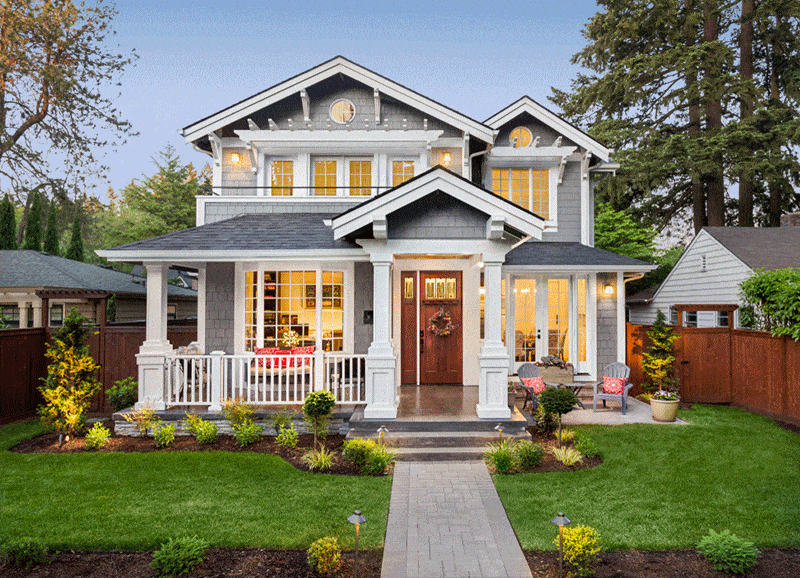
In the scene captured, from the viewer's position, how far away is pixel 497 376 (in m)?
7.47

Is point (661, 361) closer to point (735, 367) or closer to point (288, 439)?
point (735, 367)

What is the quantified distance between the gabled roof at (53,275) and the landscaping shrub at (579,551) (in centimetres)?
1495

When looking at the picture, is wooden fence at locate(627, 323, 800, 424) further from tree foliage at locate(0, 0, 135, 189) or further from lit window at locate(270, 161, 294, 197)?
tree foliage at locate(0, 0, 135, 189)

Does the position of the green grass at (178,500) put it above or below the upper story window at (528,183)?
below

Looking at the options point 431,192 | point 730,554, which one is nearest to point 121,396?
point 431,192

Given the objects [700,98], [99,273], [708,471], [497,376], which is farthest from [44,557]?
[700,98]

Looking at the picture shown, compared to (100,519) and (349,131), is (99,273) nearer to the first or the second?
(349,131)

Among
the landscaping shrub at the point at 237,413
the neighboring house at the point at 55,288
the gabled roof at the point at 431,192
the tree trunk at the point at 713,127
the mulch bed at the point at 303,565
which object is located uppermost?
the tree trunk at the point at 713,127

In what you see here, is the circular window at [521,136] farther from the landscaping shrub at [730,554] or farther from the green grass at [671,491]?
the landscaping shrub at [730,554]

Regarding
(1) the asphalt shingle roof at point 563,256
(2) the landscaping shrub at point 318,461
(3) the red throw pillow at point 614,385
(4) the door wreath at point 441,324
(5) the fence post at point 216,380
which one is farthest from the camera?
(1) the asphalt shingle roof at point 563,256

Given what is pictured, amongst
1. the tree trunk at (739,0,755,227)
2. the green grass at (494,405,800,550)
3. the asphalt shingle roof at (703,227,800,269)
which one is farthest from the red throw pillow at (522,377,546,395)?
the tree trunk at (739,0,755,227)

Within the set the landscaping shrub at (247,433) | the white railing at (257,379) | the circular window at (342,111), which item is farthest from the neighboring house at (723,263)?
the landscaping shrub at (247,433)

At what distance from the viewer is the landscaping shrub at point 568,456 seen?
6.31 m

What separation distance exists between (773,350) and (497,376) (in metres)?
5.45
